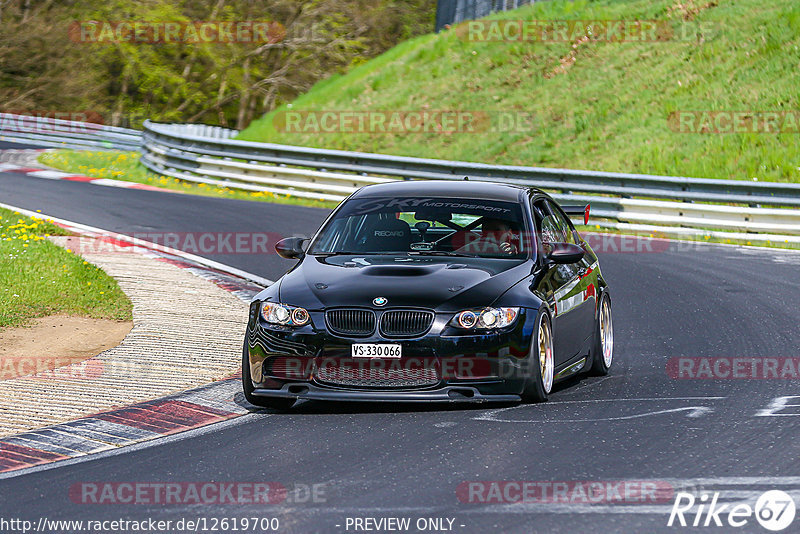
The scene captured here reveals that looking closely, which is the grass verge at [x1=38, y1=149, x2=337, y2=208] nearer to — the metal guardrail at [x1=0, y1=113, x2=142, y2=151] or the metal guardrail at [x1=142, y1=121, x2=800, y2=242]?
the metal guardrail at [x1=142, y1=121, x2=800, y2=242]

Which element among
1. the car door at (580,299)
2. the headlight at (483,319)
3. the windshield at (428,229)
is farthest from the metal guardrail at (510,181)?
the headlight at (483,319)

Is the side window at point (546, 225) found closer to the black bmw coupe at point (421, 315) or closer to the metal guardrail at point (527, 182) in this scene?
the black bmw coupe at point (421, 315)

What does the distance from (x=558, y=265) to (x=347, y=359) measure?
2110mm

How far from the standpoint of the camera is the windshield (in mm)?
9109

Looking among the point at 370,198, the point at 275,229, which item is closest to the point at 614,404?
the point at 370,198

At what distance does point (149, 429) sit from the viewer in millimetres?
7781

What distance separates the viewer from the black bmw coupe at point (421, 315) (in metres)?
7.91

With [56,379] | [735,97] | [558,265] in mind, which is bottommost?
[56,379]

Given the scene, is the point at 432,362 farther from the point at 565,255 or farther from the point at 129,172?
the point at 129,172

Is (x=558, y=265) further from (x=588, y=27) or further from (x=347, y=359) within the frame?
(x=588, y=27)

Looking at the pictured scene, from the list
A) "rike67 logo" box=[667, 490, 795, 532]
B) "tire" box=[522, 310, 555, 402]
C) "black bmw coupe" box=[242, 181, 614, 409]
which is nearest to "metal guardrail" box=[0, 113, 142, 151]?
"black bmw coupe" box=[242, 181, 614, 409]

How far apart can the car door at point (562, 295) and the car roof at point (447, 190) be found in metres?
0.26

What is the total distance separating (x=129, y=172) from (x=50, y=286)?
55.0ft

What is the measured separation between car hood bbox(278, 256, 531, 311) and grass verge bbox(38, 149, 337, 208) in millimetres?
15353
